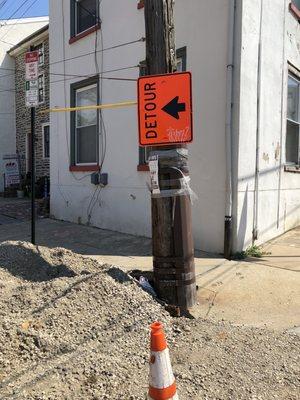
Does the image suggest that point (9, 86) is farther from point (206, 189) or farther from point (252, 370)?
point (252, 370)

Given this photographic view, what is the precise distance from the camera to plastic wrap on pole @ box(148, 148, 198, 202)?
16.5 feet

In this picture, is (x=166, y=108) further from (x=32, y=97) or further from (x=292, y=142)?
(x=292, y=142)

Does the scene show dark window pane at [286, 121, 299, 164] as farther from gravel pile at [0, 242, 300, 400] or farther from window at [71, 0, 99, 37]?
gravel pile at [0, 242, 300, 400]

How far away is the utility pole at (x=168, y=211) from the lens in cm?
503

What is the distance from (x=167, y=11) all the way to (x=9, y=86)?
14202mm

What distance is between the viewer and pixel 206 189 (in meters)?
7.73

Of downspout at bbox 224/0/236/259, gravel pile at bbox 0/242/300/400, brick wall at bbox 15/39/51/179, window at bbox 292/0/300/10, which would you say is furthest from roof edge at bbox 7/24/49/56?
gravel pile at bbox 0/242/300/400

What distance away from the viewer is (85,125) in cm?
1077

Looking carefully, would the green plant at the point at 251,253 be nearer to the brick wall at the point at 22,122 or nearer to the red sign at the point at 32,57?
the red sign at the point at 32,57

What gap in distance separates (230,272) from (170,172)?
88.4 inches

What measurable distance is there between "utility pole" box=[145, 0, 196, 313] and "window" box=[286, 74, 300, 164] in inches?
211

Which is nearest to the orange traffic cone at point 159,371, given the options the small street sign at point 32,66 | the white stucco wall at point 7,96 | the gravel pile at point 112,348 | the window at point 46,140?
the gravel pile at point 112,348

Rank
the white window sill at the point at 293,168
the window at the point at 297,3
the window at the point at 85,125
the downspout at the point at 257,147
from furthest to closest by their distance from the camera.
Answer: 1. the window at the point at 85,125
2. the window at the point at 297,3
3. the white window sill at the point at 293,168
4. the downspout at the point at 257,147

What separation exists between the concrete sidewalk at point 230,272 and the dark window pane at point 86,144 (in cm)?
161
